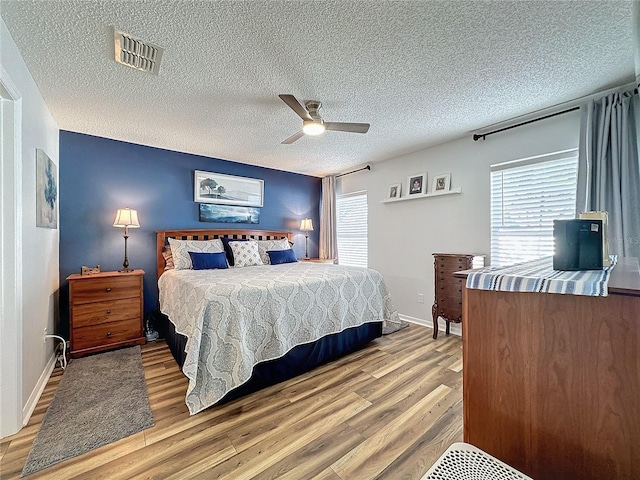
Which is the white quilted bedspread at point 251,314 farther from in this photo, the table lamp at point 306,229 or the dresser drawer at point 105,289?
the table lamp at point 306,229

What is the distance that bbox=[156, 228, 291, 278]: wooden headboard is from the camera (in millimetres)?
3619

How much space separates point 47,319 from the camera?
2500 millimetres

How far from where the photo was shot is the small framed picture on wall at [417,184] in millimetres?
3783

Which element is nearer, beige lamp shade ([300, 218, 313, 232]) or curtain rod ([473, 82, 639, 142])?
curtain rod ([473, 82, 639, 142])

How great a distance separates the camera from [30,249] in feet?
6.51

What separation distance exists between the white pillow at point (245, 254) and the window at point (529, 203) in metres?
2.96

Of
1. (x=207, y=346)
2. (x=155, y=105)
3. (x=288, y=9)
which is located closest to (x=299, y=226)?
(x=155, y=105)

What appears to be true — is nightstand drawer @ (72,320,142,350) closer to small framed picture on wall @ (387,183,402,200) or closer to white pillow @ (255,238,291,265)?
white pillow @ (255,238,291,265)

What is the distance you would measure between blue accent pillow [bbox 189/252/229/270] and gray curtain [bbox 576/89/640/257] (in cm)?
375

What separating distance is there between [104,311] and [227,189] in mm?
2219

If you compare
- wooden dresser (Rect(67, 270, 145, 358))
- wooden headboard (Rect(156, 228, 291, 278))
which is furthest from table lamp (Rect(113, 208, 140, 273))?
wooden headboard (Rect(156, 228, 291, 278))

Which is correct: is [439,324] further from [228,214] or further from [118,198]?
[118,198]

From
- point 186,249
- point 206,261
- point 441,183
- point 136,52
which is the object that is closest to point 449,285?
point 441,183

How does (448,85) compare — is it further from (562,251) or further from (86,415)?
(86,415)
